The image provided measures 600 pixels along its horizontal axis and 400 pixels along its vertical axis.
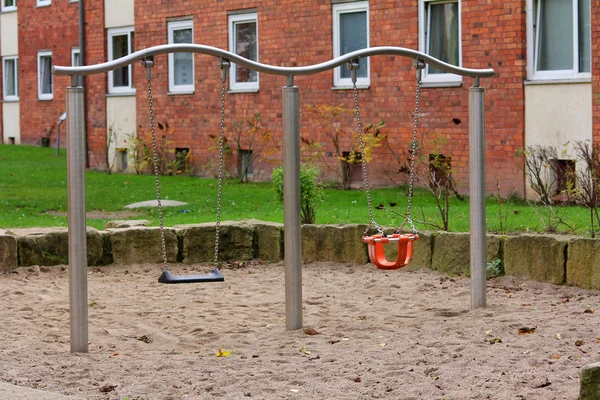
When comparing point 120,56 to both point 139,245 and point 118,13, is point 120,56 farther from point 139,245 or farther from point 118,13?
point 139,245

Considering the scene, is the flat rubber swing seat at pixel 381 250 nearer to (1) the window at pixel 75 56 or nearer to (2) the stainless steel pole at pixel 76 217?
(2) the stainless steel pole at pixel 76 217

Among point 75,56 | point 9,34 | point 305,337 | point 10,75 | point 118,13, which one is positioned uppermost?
point 9,34

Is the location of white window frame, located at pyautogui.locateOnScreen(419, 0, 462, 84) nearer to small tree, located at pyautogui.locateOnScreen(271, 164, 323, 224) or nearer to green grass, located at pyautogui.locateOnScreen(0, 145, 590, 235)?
green grass, located at pyautogui.locateOnScreen(0, 145, 590, 235)

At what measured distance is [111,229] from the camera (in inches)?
444

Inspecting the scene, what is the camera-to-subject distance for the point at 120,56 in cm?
2566

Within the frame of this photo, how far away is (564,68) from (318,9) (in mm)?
5331

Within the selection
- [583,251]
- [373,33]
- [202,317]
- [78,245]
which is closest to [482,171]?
[583,251]

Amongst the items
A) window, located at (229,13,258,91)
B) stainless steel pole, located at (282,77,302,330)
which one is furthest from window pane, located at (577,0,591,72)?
stainless steel pole, located at (282,77,302,330)

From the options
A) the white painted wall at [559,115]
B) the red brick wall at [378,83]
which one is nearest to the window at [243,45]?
the red brick wall at [378,83]

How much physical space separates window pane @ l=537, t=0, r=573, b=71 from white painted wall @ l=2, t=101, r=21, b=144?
20518 mm

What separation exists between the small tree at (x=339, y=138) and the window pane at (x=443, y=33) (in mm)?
1567

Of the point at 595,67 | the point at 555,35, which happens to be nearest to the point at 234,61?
the point at 595,67

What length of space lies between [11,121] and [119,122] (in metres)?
9.28

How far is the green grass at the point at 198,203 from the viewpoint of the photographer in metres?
12.0
